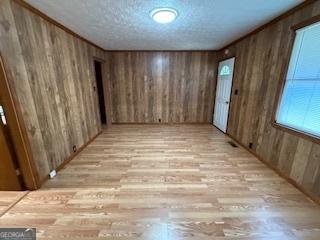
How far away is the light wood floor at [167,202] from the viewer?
1470 millimetres

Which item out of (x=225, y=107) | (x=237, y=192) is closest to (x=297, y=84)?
(x=237, y=192)

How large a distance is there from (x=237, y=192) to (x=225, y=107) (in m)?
2.70

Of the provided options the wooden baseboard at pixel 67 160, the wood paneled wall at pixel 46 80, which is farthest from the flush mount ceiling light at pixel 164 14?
the wooden baseboard at pixel 67 160

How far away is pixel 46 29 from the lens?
2238 mm

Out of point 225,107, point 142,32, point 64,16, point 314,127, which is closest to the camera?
point 314,127

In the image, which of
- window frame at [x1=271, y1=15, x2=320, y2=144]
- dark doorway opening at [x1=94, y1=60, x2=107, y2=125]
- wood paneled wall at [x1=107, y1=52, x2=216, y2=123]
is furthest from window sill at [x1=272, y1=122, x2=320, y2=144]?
dark doorway opening at [x1=94, y1=60, x2=107, y2=125]

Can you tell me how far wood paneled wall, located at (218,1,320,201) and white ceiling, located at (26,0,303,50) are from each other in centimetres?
27

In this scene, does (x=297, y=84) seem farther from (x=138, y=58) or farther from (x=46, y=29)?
(x=138, y=58)

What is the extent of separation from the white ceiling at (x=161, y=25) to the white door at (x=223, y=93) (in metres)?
0.97

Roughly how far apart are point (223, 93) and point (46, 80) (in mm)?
4027

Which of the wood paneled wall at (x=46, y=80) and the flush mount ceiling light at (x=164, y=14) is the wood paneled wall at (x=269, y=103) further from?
the wood paneled wall at (x=46, y=80)

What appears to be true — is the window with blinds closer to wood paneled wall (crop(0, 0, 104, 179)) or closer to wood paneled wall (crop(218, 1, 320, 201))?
wood paneled wall (crop(218, 1, 320, 201))

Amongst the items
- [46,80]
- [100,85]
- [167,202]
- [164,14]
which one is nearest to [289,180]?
[167,202]

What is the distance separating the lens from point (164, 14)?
206cm
